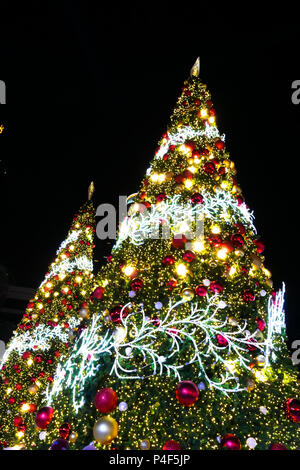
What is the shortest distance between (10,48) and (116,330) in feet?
21.8

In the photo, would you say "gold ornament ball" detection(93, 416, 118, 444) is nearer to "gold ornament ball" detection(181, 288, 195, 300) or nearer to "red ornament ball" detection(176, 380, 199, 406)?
"red ornament ball" detection(176, 380, 199, 406)

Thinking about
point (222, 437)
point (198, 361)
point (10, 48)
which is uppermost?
point (10, 48)

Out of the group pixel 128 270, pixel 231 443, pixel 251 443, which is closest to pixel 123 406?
pixel 231 443

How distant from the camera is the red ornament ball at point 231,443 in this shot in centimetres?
147

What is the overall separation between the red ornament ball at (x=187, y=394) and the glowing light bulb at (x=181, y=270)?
2.78 feet

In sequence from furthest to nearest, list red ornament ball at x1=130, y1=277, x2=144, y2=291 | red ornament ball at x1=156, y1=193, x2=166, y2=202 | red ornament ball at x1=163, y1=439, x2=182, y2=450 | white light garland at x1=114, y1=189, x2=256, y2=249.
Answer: red ornament ball at x1=156, y1=193, x2=166, y2=202
white light garland at x1=114, y1=189, x2=256, y2=249
red ornament ball at x1=130, y1=277, x2=144, y2=291
red ornament ball at x1=163, y1=439, x2=182, y2=450

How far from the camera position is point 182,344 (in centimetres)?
187

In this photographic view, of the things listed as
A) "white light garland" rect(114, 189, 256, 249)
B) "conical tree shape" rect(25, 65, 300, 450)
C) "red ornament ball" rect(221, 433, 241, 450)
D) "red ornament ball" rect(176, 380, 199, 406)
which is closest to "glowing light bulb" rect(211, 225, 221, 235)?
"conical tree shape" rect(25, 65, 300, 450)

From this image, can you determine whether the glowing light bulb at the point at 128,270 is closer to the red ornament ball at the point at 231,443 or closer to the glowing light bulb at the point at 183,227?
the glowing light bulb at the point at 183,227

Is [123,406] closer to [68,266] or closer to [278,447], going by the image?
[278,447]

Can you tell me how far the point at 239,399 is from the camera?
1.71m

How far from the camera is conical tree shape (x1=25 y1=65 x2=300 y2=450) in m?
1.61
